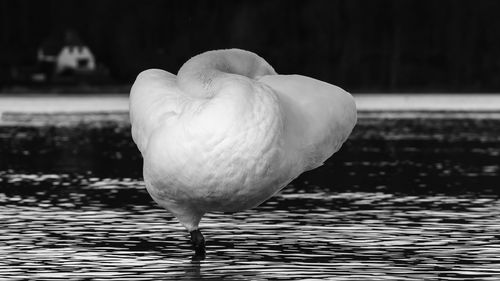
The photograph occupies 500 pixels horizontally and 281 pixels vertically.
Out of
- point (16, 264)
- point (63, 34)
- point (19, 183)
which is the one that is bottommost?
point (63, 34)

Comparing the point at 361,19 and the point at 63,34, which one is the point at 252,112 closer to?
the point at 361,19

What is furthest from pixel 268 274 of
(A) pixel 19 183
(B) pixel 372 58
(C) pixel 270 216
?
(B) pixel 372 58

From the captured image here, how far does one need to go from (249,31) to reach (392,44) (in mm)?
11575

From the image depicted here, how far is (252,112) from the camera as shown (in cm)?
1279

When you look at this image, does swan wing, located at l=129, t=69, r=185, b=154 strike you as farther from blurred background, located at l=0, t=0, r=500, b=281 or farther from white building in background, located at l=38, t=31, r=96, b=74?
white building in background, located at l=38, t=31, r=96, b=74

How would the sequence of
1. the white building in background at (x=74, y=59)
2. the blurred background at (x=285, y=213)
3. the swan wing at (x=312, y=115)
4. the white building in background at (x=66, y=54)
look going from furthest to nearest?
the white building in background at (x=66, y=54) < the white building in background at (x=74, y=59) < the blurred background at (x=285, y=213) < the swan wing at (x=312, y=115)

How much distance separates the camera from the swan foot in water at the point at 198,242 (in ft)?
47.5

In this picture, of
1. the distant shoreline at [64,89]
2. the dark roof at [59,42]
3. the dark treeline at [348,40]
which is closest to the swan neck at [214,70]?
the dark treeline at [348,40]

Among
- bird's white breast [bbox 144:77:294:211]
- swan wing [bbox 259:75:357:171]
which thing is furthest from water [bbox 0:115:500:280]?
swan wing [bbox 259:75:357:171]

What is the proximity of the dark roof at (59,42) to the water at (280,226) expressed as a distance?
382 ft

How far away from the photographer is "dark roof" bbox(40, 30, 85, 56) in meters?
147

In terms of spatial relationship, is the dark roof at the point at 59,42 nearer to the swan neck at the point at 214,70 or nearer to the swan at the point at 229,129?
the swan neck at the point at 214,70

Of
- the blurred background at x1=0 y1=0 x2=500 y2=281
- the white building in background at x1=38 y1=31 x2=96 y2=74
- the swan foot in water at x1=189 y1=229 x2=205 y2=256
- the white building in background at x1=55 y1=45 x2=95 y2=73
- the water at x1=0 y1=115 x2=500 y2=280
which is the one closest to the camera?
the water at x1=0 y1=115 x2=500 y2=280

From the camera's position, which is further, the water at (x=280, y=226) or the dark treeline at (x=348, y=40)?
the dark treeline at (x=348, y=40)
